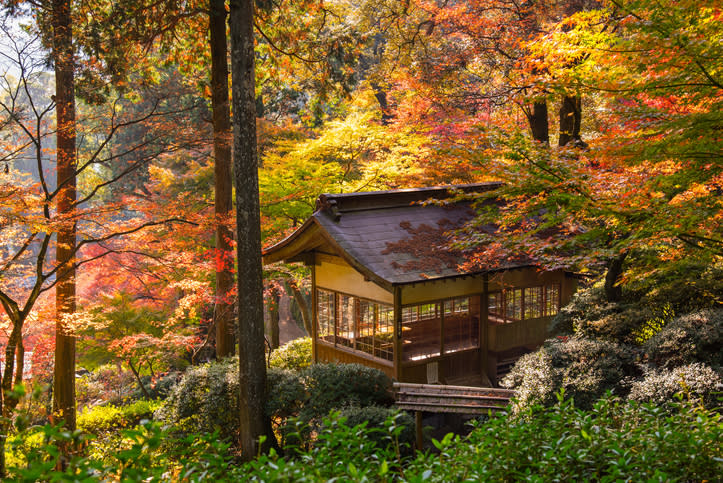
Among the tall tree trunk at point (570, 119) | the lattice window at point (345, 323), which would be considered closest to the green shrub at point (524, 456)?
the lattice window at point (345, 323)

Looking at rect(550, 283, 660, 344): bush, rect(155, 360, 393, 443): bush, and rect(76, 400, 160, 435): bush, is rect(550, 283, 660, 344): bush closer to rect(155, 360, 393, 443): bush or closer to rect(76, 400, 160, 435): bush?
rect(155, 360, 393, 443): bush

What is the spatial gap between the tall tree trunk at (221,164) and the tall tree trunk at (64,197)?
100 inches

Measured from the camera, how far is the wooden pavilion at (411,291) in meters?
10.0

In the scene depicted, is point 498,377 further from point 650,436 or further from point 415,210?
point 650,436

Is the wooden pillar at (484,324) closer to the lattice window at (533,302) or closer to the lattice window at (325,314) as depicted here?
the lattice window at (533,302)

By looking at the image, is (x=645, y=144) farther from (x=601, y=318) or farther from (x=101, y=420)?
(x=101, y=420)

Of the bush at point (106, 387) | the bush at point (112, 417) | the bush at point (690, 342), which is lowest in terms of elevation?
the bush at point (106, 387)

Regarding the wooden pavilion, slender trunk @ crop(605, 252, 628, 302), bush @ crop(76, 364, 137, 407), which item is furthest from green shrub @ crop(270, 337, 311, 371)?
slender trunk @ crop(605, 252, 628, 302)

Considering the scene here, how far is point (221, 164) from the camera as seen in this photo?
36.0 feet

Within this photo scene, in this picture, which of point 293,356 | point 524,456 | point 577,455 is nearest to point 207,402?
point 293,356

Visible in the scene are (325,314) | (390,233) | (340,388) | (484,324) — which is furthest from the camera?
(325,314)

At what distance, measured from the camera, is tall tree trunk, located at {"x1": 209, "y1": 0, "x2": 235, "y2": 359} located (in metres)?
10.4

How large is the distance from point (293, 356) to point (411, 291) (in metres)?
4.87

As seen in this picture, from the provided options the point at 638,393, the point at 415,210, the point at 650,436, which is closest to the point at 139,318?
the point at 415,210
